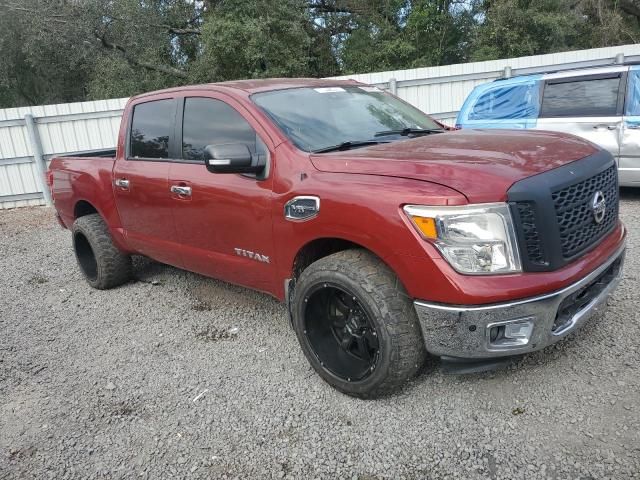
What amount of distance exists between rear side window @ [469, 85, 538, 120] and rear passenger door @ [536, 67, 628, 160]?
0.16m

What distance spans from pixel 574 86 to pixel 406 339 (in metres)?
5.64

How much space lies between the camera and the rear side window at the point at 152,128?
424 cm

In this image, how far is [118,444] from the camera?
9.41ft

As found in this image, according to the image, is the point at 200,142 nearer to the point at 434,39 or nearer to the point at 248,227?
the point at 248,227

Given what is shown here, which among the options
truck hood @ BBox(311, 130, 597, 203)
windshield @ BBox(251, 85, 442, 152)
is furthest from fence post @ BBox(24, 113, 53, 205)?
truck hood @ BBox(311, 130, 597, 203)

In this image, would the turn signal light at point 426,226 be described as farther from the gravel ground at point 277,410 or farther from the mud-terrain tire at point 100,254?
the mud-terrain tire at point 100,254

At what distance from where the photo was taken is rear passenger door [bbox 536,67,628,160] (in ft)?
21.5

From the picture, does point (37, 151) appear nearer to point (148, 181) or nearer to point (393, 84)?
point (393, 84)

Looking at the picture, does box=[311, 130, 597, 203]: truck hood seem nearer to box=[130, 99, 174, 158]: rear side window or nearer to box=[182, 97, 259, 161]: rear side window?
box=[182, 97, 259, 161]: rear side window

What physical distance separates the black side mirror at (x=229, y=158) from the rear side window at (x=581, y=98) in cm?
527

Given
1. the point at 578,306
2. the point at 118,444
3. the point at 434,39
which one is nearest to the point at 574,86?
the point at 578,306

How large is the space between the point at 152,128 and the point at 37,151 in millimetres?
7526

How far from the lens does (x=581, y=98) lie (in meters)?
6.85

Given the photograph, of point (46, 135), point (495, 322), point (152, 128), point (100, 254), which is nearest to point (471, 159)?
point (495, 322)
